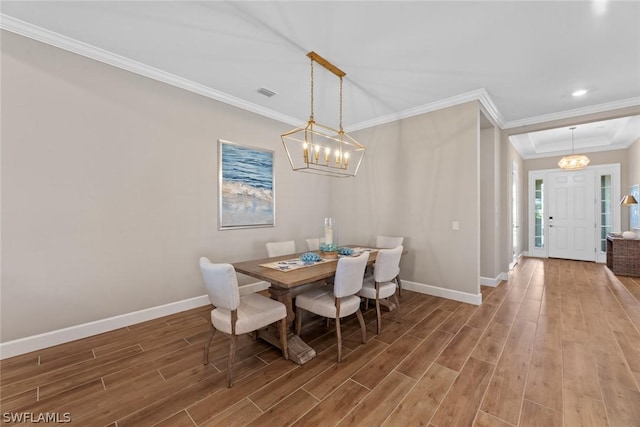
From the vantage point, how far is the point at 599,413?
5.56 ft

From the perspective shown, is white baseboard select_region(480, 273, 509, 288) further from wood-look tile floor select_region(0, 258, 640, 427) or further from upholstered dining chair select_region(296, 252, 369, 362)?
upholstered dining chair select_region(296, 252, 369, 362)

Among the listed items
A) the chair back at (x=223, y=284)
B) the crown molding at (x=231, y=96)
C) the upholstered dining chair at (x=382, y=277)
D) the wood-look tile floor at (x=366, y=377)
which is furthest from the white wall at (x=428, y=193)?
the chair back at (x=223, y=284)

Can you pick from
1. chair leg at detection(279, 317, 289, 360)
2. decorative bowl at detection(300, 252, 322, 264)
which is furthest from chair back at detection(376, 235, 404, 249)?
chair leg at detection(279, 317, 289, 360)

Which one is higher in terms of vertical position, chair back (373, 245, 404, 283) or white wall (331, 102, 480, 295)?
white wall (331, 102, 480, 295)

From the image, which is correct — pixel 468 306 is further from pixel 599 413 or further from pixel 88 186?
pixel 88 186

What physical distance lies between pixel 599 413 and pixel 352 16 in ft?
11.0

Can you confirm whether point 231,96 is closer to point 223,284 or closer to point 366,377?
point 223,284

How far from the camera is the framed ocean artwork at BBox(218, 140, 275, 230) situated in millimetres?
3703

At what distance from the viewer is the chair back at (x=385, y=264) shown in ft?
8.96

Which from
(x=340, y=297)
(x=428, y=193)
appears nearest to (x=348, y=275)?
(x=340, y=297)

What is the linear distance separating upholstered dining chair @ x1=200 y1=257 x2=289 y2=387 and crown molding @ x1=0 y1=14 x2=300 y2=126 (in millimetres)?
2390

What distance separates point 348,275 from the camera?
7.73ft

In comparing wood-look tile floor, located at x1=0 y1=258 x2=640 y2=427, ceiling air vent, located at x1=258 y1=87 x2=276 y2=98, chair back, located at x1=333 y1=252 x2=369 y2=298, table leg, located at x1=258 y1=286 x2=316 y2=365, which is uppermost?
ceiling air vent, located at x1=258 y1=87 x2=276 y2=98

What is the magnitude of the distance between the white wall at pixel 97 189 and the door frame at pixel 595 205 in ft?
26.2
